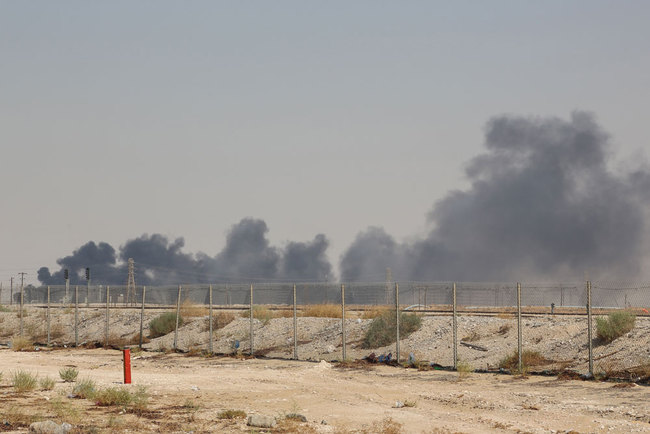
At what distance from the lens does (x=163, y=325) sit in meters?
45.6

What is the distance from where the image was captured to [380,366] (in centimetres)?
2958

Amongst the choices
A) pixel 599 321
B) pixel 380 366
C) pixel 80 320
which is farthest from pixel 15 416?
pixel 80 320

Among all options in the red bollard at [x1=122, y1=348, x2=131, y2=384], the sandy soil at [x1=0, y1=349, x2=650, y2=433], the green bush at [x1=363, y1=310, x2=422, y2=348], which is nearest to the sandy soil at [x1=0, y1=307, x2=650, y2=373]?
the green bush at [x1=363, y1=310, x2=422, y2=348]

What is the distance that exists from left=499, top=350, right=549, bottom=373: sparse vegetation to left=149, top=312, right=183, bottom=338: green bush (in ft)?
73.3

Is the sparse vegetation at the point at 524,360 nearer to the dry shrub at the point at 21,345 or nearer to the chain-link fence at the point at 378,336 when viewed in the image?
the chain-link fence at the point at 378,336

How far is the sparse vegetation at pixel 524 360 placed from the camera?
2739 centimetres

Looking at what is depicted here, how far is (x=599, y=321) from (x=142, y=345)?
23.0 m

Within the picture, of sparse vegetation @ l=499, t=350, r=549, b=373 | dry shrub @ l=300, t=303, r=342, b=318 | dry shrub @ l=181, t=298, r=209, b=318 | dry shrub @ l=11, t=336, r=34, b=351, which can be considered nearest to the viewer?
sparse vegetation @ l=499, t=350, r=549, b=373

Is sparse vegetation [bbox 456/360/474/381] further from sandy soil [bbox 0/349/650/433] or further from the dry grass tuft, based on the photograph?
the dry grass tuft

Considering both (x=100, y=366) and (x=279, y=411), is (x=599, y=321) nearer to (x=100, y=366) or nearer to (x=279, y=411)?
(x=279, y=411)

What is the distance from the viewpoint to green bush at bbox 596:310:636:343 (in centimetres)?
2853

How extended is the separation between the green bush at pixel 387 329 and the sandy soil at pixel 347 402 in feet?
16.8

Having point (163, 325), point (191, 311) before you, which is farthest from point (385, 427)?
point (191, 311)

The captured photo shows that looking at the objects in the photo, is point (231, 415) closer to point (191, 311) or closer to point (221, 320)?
point (221, 320)
